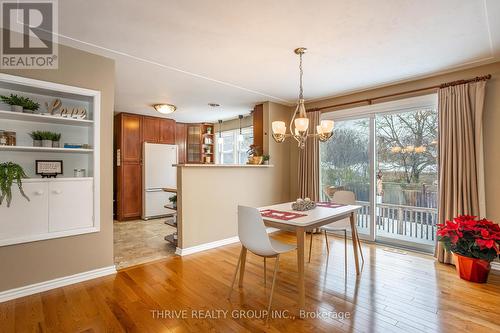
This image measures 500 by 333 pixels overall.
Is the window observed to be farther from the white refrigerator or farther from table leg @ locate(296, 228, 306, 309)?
table leg @ locate(296, 228, 306, 309)

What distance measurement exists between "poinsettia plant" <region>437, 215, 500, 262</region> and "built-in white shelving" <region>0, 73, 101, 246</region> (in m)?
4.04

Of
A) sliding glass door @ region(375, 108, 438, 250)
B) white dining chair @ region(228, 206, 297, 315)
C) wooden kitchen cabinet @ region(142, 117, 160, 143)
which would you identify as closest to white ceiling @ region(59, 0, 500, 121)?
sliding glass door @ region(375, 108, 438, 250)

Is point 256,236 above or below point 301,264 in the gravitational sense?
above

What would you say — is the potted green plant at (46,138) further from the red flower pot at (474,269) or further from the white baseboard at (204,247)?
the red flower pot at (474,269)

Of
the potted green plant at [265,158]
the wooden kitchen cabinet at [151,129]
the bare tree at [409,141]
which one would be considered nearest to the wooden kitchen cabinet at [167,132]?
the wooden kitchen cabinet at [151,129]

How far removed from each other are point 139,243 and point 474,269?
4.46 meters

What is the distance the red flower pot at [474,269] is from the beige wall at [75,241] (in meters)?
4.03

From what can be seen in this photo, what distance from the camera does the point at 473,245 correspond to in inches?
105

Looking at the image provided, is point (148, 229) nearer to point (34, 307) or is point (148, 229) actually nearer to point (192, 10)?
point (34, 307)

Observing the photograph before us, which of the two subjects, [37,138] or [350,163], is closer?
[37,138]

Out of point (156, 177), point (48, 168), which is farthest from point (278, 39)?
point (156, 177)

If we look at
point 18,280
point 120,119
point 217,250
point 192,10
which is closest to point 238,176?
point 217,250

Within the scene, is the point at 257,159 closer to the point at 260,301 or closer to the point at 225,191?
the point at 225,191

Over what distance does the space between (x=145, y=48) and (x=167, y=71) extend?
64 centimetres
